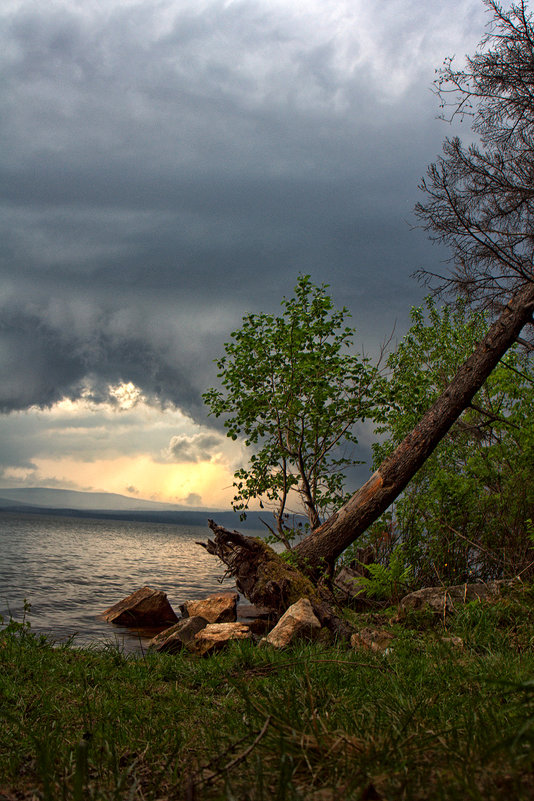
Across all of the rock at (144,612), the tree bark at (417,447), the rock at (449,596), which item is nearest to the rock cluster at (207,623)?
the rock at (144,612)

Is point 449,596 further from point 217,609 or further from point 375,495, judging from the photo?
point 217,609

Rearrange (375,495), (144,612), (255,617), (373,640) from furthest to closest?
(255,617), (144,612), (375,495), (373,640)

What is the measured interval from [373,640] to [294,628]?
107 cm

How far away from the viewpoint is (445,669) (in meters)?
4.39

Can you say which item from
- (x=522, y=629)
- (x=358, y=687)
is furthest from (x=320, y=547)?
(x=358, y=687)

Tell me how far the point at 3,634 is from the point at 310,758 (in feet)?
22.6

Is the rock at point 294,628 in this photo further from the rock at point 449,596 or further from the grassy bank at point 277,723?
the rock at point 449,596

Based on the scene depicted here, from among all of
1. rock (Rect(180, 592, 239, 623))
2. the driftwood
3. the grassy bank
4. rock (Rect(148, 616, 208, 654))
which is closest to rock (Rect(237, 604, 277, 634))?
rock (Rect(180, 592, 239, 623))

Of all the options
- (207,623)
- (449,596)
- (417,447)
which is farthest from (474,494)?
(207,623)

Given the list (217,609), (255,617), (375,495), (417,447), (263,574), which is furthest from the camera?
(255,617)

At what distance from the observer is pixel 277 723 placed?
2.47m

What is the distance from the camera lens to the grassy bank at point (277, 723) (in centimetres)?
183

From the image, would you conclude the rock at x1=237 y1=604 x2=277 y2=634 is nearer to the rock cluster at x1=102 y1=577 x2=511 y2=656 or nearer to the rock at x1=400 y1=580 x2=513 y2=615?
the rock cluster at x1=102 y1=577 x2=511 y2=656

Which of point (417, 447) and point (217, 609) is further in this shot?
point (217, 609)
